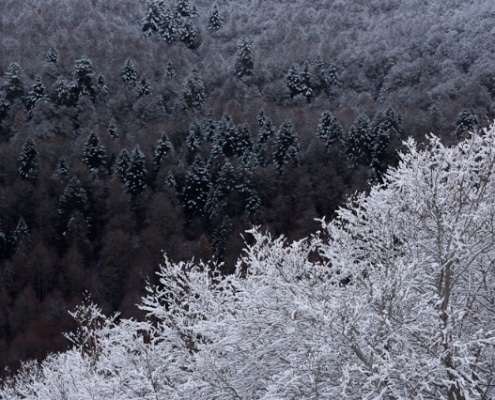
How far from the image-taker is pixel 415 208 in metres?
10.2

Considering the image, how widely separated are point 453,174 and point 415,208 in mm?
871

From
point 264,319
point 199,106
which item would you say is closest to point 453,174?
point 264,319

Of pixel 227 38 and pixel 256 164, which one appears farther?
pixel 227 38

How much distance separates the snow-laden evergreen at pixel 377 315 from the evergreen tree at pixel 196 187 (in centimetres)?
6011

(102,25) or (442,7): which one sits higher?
(442,7)

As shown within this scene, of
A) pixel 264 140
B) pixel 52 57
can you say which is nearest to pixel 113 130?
pixel 264 140

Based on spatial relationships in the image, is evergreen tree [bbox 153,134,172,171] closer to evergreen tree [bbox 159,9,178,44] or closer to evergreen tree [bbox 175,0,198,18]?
evergreen tree [bbox 159,9,178,44]

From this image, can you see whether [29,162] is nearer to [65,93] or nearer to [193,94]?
[65,93]

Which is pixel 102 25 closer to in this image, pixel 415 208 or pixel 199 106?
pixel 199 106

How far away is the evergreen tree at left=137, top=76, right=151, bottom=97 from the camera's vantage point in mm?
99875

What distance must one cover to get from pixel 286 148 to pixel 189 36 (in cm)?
5745

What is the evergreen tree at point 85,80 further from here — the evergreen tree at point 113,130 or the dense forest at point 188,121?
the evergreen tree at point 113,130

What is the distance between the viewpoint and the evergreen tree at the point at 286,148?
73.1m

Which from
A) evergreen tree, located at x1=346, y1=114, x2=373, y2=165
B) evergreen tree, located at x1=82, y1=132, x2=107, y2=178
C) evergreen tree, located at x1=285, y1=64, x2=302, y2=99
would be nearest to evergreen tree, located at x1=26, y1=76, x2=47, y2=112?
evergreen tree, located at x1=82, y1=132, x2=107, y2=178
